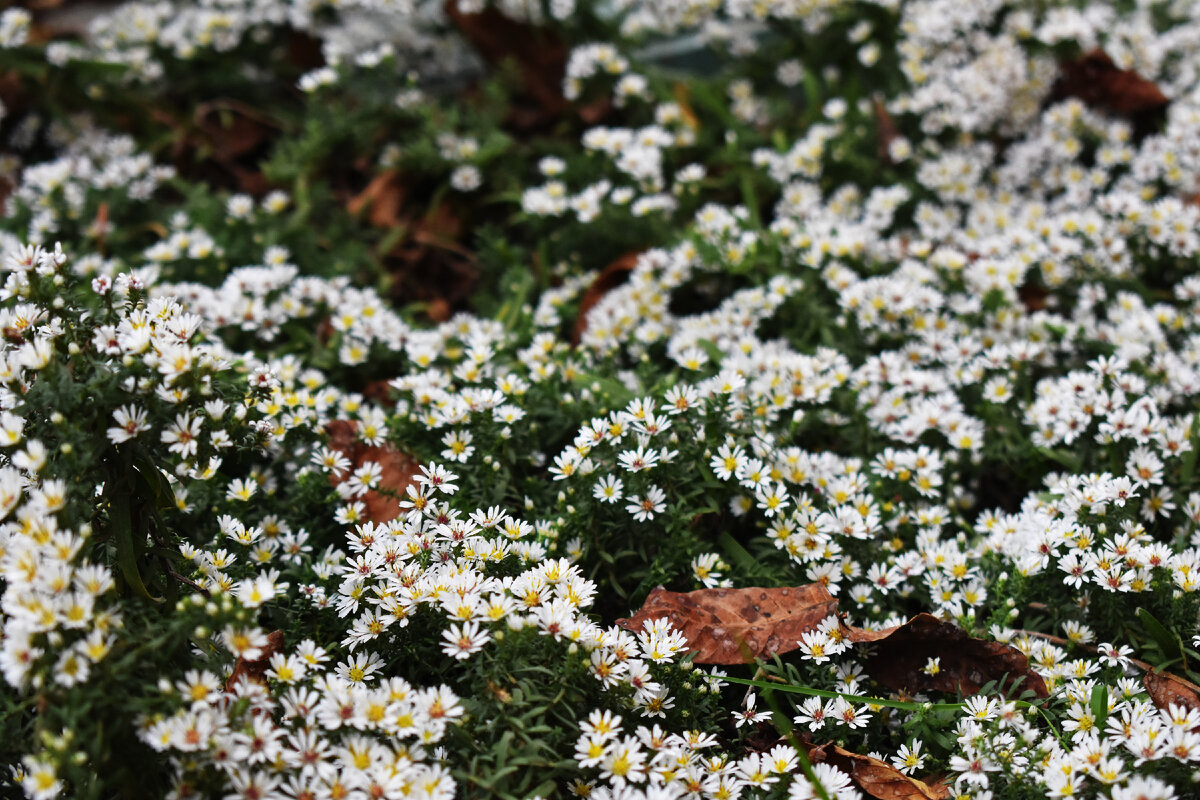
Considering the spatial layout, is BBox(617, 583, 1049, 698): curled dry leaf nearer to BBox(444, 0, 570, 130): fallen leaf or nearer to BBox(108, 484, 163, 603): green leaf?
BBox(108, 484, 163, 603): green leaf

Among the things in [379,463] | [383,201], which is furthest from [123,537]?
[383,201]

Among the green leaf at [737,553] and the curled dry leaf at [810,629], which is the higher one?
the green leaf at [737,553]

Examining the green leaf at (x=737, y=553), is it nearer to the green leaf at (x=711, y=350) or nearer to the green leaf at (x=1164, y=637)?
the green leaf at (x=711, y=350)

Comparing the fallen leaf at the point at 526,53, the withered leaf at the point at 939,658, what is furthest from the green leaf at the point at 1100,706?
the fallen leaf at the point at 526,53

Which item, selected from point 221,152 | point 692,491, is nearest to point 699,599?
point 692,491

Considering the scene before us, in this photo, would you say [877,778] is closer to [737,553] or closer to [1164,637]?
[737,553]

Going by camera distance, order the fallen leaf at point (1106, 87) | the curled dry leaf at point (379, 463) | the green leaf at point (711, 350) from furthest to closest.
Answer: the fallen leaf at point (1106, 87) → the green leaf at point (711, 350) → the curled dry leaf at point (379, 463)

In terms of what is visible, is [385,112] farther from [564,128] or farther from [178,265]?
[178,265]

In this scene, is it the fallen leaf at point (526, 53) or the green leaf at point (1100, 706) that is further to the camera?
the fallen leaf at point (526, 53)
